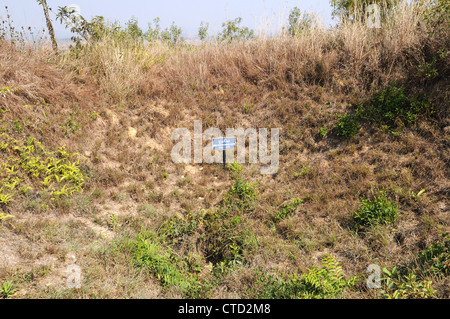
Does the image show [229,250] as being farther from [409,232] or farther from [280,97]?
[280,97]

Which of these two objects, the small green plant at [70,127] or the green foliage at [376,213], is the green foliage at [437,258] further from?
the small green plant at [70,127]

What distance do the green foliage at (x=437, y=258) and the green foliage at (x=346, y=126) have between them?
267cm

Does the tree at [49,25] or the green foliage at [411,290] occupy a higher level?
the tree at [49,25]

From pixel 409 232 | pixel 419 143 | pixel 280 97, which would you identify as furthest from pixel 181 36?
pixel 409 232

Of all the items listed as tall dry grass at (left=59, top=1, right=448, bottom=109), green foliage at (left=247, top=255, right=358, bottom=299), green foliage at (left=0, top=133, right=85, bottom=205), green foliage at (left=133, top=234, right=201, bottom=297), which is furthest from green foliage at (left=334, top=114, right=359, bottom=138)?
green foliage at (left=0, top=133, right=85, bottom=205)

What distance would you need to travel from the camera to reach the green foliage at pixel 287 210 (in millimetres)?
4965

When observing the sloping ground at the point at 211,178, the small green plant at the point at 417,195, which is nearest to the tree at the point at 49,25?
the sloping ground at the point at 211,178

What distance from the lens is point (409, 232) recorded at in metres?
4.18

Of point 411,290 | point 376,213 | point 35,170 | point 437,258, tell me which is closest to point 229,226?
point 376,213

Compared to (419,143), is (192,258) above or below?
below

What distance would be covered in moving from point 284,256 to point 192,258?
1339 mm

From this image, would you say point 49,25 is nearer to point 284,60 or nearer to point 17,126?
point 17,126

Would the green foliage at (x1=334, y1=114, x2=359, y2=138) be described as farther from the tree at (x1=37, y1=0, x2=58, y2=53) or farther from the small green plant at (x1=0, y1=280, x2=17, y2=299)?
the tree at (x1=37, y1=0, x2=58, y2=53)

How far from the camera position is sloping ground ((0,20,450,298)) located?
3.96 meters
